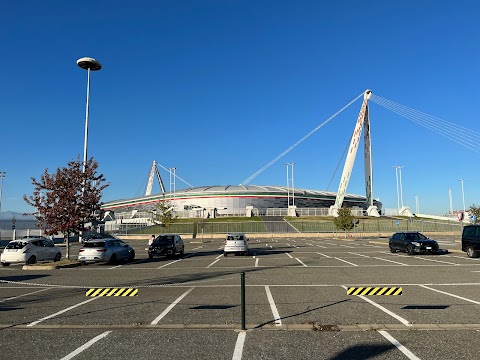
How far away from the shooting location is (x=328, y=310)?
9.02 metres

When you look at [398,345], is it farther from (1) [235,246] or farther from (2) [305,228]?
(2) [305,228]

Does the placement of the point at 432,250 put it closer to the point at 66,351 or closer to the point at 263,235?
the point at 66,351

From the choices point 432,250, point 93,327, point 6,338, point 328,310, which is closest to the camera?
point 6,338

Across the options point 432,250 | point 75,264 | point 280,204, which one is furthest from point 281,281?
point 280,204

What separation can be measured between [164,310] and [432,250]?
20724 mm

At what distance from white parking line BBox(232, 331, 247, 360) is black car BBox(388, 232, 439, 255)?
69.0 feet

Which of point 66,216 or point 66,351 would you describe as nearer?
point 66,351

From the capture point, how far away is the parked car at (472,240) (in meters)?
21.9

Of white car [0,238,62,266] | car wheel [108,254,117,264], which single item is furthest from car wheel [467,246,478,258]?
white car [0,238,62,266]

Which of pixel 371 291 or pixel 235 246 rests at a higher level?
pixel 371 291

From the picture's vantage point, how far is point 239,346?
6.26 metres

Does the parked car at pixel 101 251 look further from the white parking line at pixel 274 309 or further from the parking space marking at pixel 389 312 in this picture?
the parking space marking at pixel 389 312

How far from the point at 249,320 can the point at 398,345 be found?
2932 mm

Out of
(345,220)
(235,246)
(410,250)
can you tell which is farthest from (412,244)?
(345,220)
